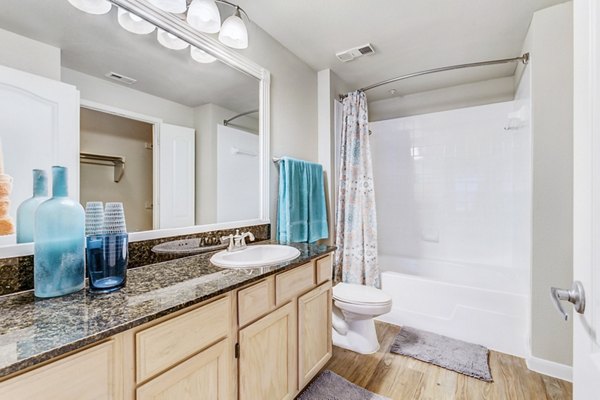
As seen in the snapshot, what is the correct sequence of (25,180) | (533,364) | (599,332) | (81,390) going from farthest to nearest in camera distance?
(533,364) < (25,180) < (81,390) < (599,332)

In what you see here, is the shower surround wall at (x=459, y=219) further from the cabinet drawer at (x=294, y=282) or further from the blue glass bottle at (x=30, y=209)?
the blue glass bottle at (x=30, y=209)

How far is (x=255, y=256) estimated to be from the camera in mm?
1645

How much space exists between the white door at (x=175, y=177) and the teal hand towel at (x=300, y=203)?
2.27 feet

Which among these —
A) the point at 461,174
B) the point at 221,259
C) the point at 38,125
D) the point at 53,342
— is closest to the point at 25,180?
the point at 38,125

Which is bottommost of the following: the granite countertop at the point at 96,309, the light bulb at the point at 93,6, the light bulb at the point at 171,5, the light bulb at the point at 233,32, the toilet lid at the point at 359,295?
the toilet lid at the point at 359,295

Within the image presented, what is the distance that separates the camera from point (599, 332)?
Result: 0.55m

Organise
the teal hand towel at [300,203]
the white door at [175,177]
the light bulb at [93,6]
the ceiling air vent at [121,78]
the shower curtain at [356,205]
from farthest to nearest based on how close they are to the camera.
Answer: the shower curtain at [356,205]
the teal hand towel at [300,203]
the white door at [175,177]
the ceiling air vent at [121,78]
the light bulb at [93,6]

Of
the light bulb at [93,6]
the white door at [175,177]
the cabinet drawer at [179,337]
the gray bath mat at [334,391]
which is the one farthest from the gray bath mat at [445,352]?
the light bulb at [93,6]

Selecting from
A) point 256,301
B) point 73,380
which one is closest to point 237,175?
point 256,301

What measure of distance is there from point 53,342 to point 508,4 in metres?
2.66

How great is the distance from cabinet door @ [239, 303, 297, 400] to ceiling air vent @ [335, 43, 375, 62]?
1.99m

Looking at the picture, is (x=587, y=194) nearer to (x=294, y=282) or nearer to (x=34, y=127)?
(x=294, y=282)

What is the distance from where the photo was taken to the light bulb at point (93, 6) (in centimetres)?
111

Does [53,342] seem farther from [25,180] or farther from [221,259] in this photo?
[221,259]
